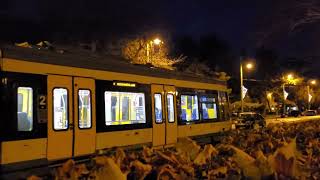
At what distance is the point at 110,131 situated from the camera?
13.7 metres

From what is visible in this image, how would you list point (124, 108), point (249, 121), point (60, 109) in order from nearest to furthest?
point (60, 109) < point (124, 108) < point (249, 121)

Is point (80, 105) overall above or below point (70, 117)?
above

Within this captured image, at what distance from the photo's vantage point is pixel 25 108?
35.6 ft

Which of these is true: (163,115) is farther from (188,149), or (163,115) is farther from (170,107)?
(188,149)

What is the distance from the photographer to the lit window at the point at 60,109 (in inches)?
458

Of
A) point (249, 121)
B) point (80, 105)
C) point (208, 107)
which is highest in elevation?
point (208, 107)

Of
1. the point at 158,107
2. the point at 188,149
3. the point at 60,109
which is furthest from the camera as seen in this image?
the point at 158,107

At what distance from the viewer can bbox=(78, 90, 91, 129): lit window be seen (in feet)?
40.8

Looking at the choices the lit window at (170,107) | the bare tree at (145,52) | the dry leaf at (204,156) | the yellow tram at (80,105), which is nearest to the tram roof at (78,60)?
the yellow tram at (80,105)

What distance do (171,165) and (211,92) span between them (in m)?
15.5

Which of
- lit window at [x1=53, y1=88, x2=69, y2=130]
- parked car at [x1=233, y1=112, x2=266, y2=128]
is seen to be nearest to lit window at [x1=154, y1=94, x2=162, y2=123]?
lit window at [x1=53, y1=88, x2=69, y2=130]

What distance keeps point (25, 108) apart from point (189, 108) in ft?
29.0

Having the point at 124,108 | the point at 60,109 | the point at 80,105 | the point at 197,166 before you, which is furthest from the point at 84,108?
the point at 197,166

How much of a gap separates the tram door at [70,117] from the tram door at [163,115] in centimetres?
359
